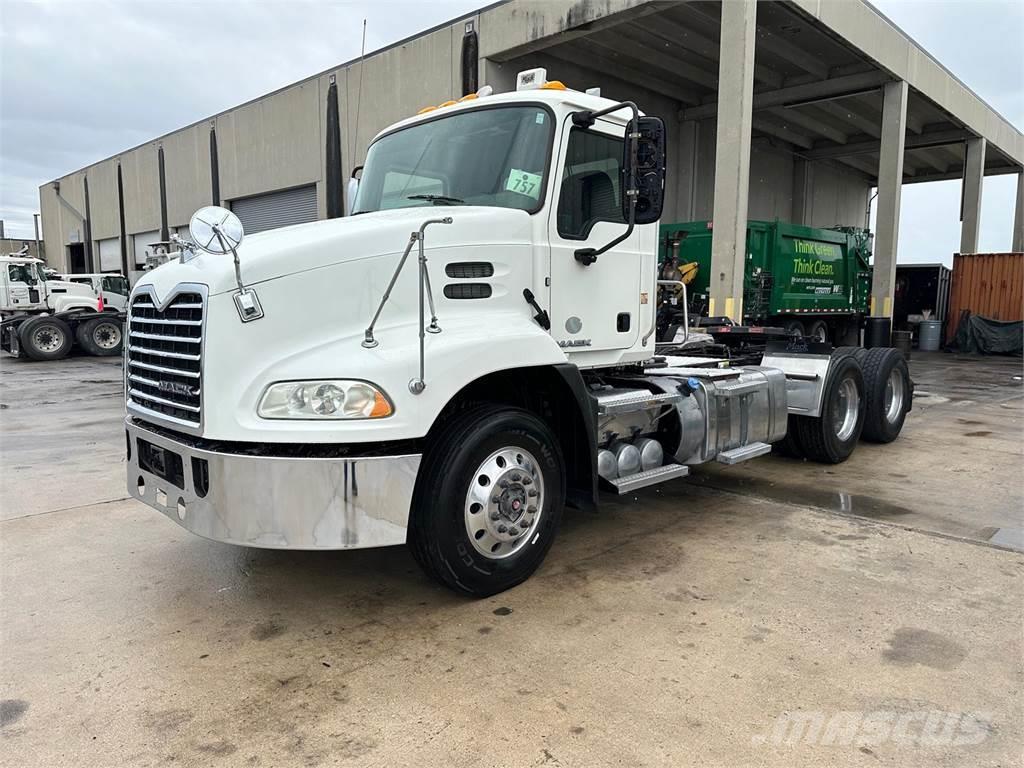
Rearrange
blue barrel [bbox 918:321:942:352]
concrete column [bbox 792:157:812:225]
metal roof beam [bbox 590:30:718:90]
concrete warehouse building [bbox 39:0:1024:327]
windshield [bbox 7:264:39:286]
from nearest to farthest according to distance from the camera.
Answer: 1. concrete warehouse building [bbox 39:0:1024:327]
2. metal roof beam [bbox 590:30:718:90]
3. windshield [bbox 7:264:39:286]
4. blue barrel [bbox 918:321:942:352]
5. concrete column [bbox 792:157:812:225]

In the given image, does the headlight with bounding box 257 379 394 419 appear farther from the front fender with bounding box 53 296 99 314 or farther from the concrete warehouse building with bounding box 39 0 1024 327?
the front fender with bounding box 53 296 99 314

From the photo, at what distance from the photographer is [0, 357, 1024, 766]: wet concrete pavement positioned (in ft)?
8.73

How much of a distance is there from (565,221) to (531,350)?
917mm

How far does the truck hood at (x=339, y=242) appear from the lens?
3.38 meters

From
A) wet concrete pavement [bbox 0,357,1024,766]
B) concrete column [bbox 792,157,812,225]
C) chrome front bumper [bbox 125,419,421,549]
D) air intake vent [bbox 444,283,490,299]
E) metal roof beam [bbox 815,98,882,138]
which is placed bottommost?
wet concrete pavement [bbox 0,357,1024,766]

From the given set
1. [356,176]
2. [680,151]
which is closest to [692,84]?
[680,151]

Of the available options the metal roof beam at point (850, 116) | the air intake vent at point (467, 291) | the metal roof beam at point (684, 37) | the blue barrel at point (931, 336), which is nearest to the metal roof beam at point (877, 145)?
the metal roof beam at point (850, 116)

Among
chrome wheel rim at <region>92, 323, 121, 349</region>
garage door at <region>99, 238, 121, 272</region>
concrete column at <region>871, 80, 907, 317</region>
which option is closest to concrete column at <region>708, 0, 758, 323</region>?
concrete column at <region>871, 80, 907, 317</region>

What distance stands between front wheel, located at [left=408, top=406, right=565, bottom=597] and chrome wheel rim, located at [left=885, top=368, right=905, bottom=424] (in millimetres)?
5545

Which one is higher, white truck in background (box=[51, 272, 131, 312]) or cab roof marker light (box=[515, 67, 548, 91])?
cab roof marker light (box=[515, 67, 548, 91])

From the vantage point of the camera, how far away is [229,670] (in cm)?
317

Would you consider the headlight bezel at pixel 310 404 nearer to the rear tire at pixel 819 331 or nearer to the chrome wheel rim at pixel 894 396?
the chrome wheel rim at pixel 894 396

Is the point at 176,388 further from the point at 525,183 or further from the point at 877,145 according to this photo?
the point at 877,145

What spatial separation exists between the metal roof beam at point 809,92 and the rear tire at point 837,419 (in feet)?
41.7
